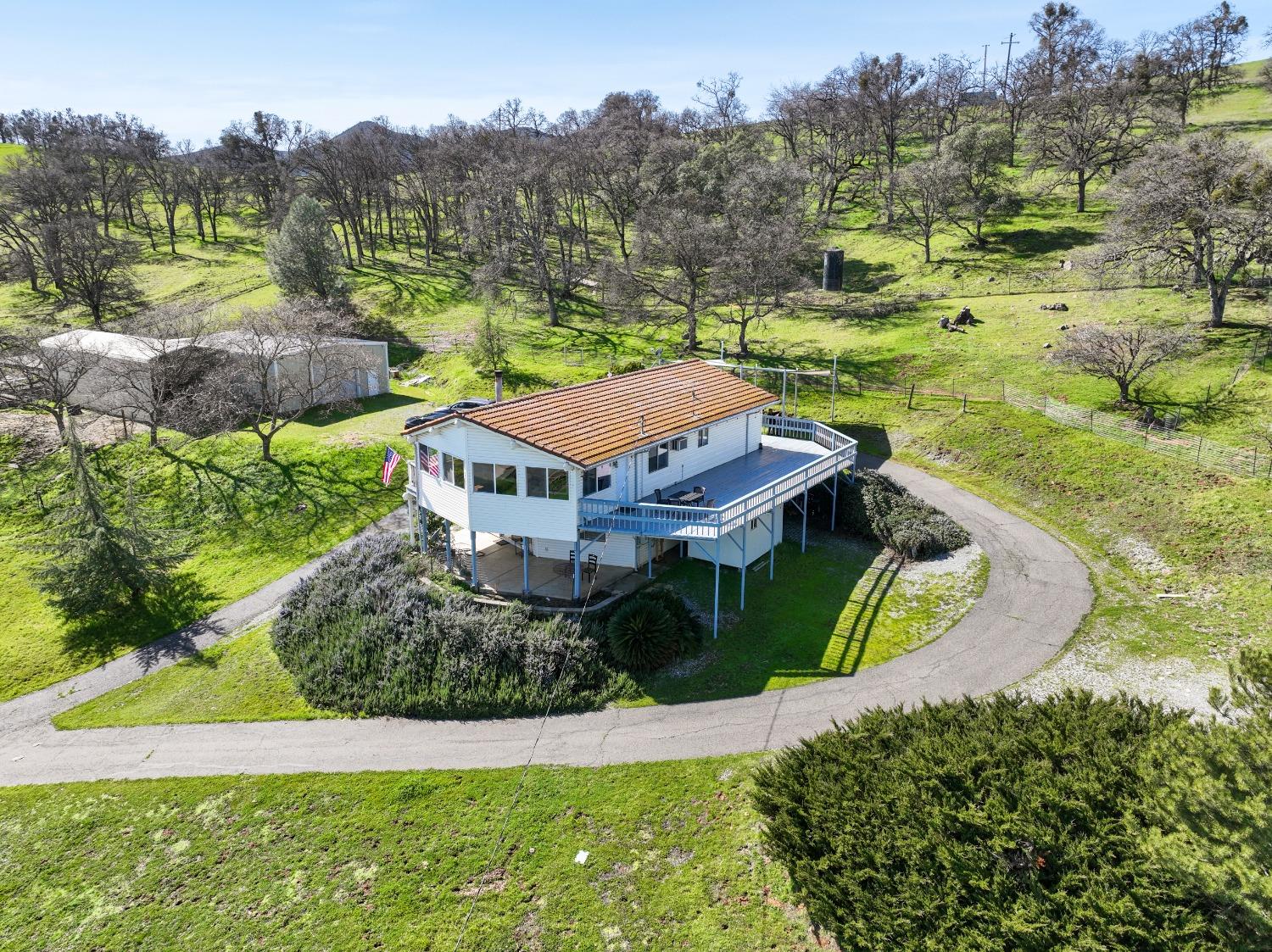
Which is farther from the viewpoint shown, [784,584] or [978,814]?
[784,584]

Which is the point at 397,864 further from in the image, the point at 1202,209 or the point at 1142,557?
the point at 1202,209

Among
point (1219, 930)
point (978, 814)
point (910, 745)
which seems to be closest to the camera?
point (1219, 930)

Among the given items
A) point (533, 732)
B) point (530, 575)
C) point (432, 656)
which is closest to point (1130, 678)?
point (533, 732)

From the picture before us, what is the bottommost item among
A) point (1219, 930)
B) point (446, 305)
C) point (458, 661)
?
point (458, 661)

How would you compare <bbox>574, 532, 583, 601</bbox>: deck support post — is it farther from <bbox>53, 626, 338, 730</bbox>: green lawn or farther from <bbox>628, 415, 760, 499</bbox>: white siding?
<bbox>53, 626, 338, 730</bbox>: green lawn

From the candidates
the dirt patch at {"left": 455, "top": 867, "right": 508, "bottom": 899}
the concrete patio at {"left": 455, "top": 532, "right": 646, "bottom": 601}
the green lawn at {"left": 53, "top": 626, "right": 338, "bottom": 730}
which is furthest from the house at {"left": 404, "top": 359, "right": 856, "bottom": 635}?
A: the dirt patch at {"left": 455, "top": 867, "right": 508, "bottom": 899}

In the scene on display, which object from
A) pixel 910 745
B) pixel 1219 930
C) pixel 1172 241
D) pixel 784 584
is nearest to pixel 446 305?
pixel 784 584

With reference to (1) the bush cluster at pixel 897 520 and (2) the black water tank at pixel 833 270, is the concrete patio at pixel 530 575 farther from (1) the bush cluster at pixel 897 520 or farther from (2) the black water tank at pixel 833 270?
(2) the black water tank at pixel 833 270

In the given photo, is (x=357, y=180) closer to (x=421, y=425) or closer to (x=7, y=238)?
(x=7, y=238)
